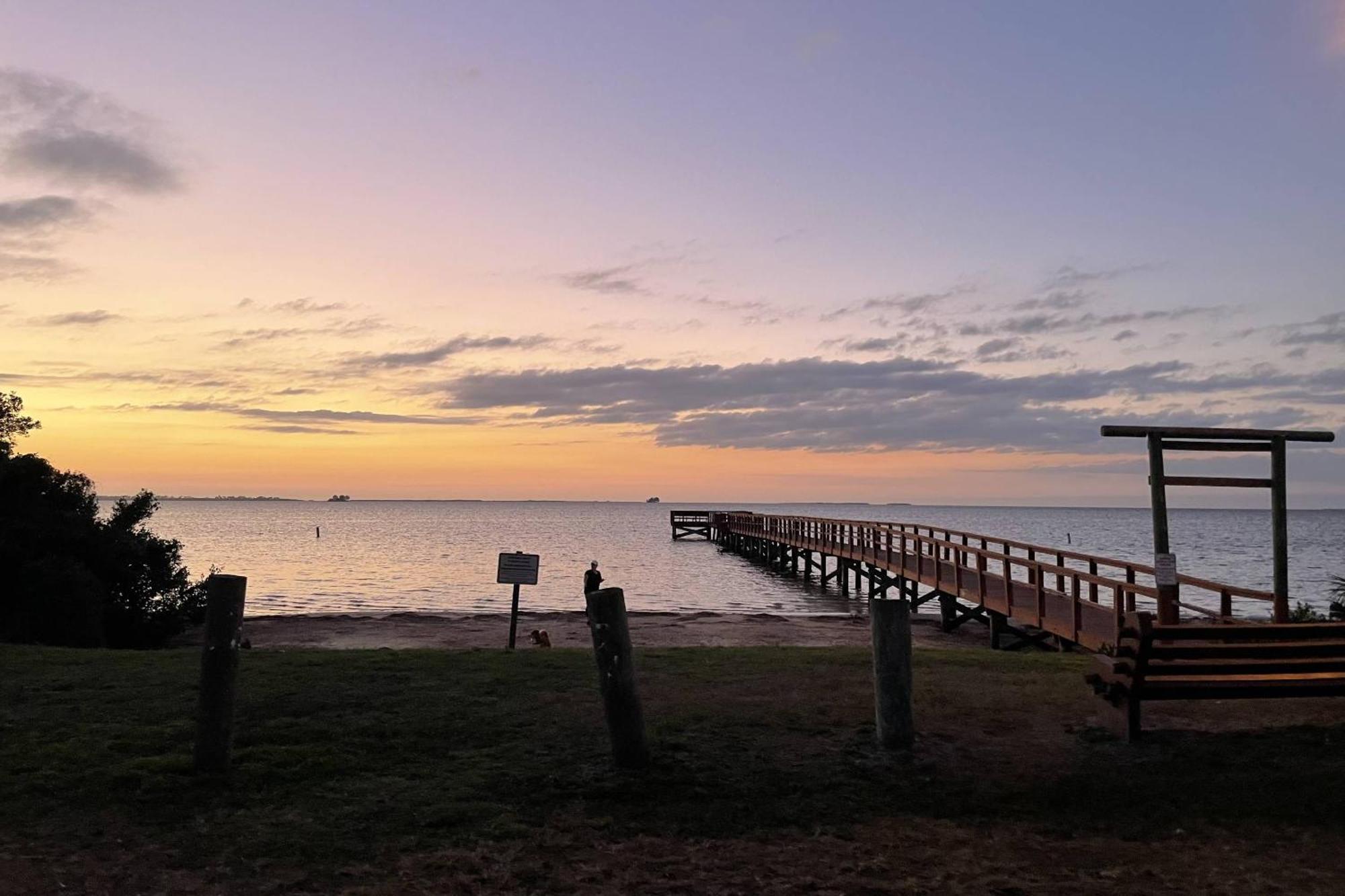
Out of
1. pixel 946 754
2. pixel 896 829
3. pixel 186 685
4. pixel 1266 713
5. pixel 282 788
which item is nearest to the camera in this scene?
pixel 896 829

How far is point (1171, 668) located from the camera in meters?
7.59

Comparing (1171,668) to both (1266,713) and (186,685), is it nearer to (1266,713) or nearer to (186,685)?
(1266,713)

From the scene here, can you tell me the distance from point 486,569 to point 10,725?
42.4 m

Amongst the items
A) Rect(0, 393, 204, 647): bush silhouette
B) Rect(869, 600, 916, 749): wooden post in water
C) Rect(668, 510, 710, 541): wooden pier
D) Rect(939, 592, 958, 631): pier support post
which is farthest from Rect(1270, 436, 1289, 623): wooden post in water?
Rect(668, 510, 710, 541): wooden pier

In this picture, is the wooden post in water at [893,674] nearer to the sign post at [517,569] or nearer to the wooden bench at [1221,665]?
the wooden bench at [1221,665]

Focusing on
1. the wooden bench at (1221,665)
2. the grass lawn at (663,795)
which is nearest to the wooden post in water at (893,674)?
the grass lawn at (663,795)

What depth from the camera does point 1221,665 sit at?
768cm

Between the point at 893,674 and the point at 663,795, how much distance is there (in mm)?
2020

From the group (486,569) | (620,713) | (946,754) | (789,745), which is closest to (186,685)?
(620,713)

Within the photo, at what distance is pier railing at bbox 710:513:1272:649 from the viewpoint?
14327 millimetres

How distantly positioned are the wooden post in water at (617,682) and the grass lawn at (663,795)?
0.20 m

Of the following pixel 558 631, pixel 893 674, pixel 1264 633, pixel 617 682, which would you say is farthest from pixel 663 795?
pixel 558 631

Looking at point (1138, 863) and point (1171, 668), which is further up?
point (1171, 668)

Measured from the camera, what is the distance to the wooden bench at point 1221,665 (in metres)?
→ 7.46
